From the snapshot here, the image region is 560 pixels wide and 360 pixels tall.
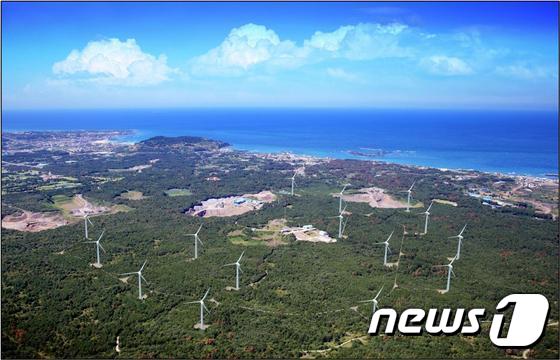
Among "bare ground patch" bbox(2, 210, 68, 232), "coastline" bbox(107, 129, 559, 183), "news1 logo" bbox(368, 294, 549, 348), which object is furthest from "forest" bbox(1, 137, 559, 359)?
"coastline" bbox(107, 129, 559, 183)

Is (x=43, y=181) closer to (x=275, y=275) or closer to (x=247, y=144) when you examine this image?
(x=275, y=275)

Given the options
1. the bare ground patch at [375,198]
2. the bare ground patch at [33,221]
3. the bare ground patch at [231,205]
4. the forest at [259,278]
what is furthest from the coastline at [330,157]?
the bare ground patch at [33,221]

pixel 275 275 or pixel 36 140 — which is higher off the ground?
pixel 36 140

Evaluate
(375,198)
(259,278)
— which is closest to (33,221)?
(259,278)

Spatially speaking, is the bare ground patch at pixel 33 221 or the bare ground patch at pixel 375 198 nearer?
the bare ground patch at pixel 33 221

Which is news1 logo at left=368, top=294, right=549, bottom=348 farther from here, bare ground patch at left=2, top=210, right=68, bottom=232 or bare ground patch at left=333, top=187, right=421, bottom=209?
bare ground patch at left=2, top=210, right=68, bottom=232

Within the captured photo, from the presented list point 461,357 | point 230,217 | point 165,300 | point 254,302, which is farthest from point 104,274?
point 461,357

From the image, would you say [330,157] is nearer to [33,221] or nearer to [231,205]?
[231,205]

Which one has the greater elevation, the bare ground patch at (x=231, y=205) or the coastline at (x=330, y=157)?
the coastline at (x=330, y=157)

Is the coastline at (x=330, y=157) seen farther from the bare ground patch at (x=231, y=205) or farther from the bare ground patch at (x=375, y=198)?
the bare ground patch at (x=231, y=205)
